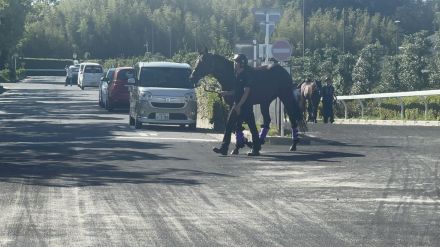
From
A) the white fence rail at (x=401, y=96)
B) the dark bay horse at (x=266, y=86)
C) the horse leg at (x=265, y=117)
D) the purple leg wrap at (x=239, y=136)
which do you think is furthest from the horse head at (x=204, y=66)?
the white fence rail at (x=401, y=96)

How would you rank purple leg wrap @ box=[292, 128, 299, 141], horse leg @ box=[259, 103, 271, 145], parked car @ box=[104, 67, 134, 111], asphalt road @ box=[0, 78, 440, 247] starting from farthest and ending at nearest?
1. parked car @ box=[104, 67, 134, 111]
2. horse leg @ box=[259, 103, 271, 145]
3. purple leg wrap @ box=[292, 128, 299, 141]
4. asphalt road @ box=[0, 78, 440, 247]

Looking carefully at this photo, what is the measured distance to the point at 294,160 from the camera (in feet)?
67.2

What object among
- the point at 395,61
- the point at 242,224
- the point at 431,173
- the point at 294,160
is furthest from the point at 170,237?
the point at 395,61

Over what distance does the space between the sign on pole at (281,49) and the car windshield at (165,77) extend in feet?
16.0

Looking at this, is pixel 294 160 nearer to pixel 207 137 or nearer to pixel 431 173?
pixel 431 173

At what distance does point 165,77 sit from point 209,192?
16382 millimetres

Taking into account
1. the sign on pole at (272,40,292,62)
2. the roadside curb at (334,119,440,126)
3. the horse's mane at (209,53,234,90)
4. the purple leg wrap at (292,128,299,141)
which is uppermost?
the sign on pole at (272,40,292,62)

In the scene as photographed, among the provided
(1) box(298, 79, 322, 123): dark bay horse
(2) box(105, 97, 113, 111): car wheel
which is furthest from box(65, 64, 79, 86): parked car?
(1) box(298, 79, 322, 123): dark bay horse

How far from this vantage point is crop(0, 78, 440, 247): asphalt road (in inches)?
439

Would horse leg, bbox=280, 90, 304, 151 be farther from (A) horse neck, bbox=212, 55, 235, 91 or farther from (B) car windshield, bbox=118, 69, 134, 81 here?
(B) car windshield, bbox=118, 69, 134, 81

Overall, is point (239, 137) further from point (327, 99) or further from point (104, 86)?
point (104, 86)

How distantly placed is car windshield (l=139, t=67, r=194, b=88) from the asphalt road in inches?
161

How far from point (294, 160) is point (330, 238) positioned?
9586 millimetres

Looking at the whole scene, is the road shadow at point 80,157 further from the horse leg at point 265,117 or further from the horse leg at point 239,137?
the horse leg at point 265,117
